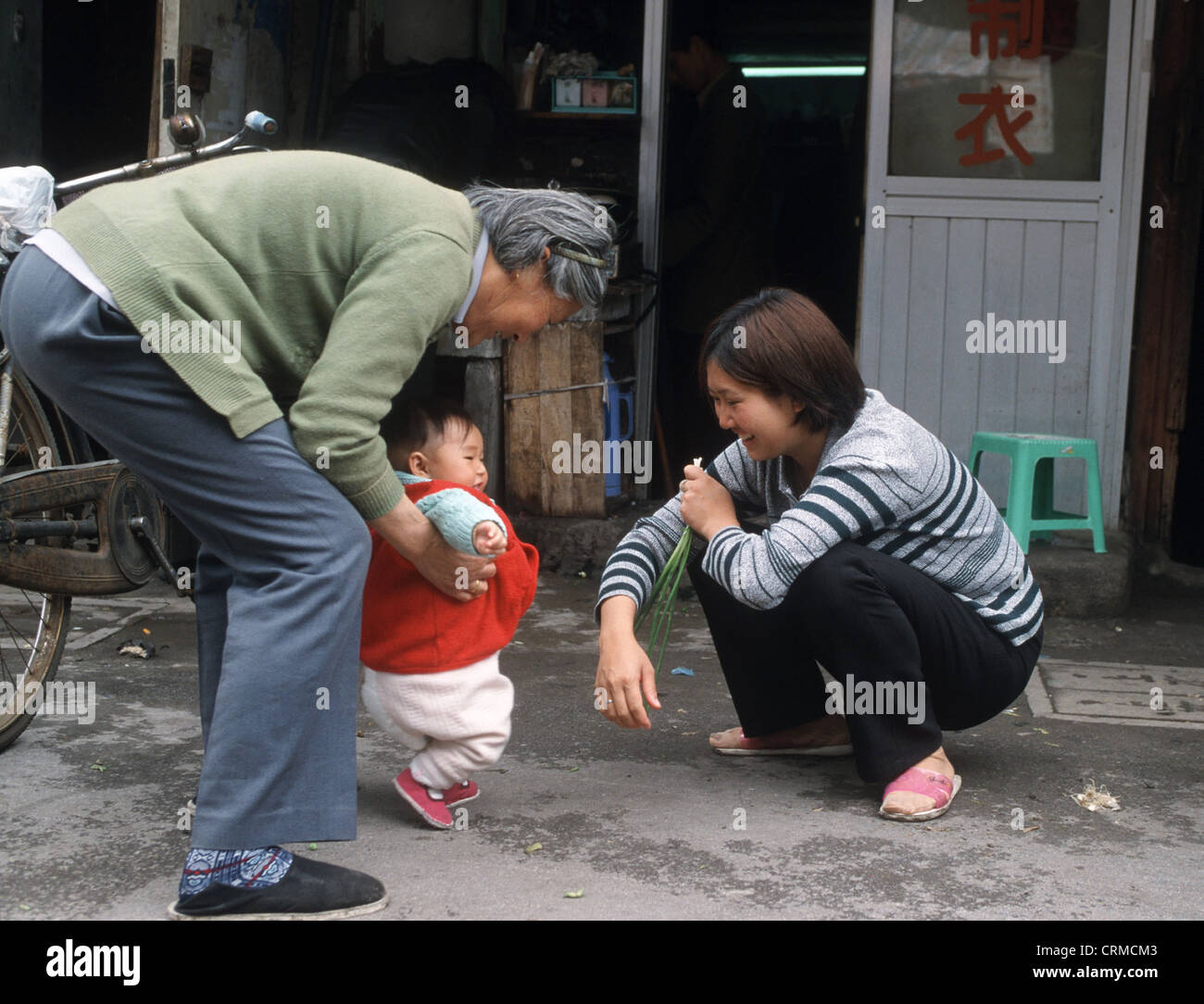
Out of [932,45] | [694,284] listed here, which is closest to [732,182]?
[694,284]

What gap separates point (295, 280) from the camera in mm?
2291

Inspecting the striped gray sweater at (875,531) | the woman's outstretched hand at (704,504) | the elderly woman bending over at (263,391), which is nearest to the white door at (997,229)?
the striped gray sweater at (875,531)

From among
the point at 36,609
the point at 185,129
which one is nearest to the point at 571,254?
the point at 185,129

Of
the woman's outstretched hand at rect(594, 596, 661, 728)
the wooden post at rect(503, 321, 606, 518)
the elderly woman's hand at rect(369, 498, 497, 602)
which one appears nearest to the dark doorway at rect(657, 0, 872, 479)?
the wooden post at rect(503, 321, 606, 518)

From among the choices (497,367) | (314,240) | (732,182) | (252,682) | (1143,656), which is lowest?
(1143,656)

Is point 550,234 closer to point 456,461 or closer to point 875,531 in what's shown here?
point 456,461

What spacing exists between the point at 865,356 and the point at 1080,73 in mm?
1408

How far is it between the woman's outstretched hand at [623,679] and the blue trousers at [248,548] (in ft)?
2.09

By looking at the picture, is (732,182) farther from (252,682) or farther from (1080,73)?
(252,682)

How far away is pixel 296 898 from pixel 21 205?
1749 mm

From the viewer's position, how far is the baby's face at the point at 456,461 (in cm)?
293

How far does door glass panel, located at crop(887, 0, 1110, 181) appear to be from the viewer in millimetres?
5418

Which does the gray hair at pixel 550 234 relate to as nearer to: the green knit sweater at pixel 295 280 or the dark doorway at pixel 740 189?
the green knit sweater at pixel 295 280

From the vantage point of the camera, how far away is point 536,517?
5.47m
